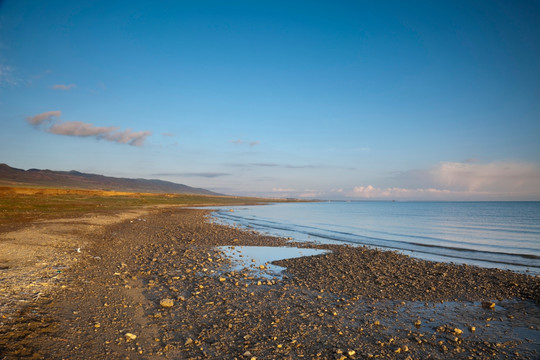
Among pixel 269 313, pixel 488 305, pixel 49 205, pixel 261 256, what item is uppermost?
pixel 488 305

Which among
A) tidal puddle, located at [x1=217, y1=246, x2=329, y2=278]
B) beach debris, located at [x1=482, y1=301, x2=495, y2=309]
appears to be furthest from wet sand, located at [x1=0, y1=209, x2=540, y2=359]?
tidal puddle, located at [x1=217, y1=246, x2=329, y2=278]

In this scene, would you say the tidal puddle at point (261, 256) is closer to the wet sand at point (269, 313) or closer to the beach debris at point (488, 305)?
the wet sand at point (269, 313)

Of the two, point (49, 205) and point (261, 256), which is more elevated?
point (261, 256)

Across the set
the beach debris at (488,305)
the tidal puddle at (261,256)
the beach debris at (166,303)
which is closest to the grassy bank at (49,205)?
the tidal puddle at (261,256)

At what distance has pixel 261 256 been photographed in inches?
754

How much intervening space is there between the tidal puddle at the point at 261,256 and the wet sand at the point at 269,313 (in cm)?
54

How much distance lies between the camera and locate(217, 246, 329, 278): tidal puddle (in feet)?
49.9

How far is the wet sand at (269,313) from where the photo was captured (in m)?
7.00

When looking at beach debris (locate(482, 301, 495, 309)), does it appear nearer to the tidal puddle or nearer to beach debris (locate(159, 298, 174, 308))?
the tidal puddle

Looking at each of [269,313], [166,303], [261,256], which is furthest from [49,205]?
[269,313]

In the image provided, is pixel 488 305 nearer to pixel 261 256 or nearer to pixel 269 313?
pixel 269 313

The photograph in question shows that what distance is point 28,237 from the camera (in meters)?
20.9

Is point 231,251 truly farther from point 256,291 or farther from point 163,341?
point 163,341

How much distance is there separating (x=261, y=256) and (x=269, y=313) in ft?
32.8
